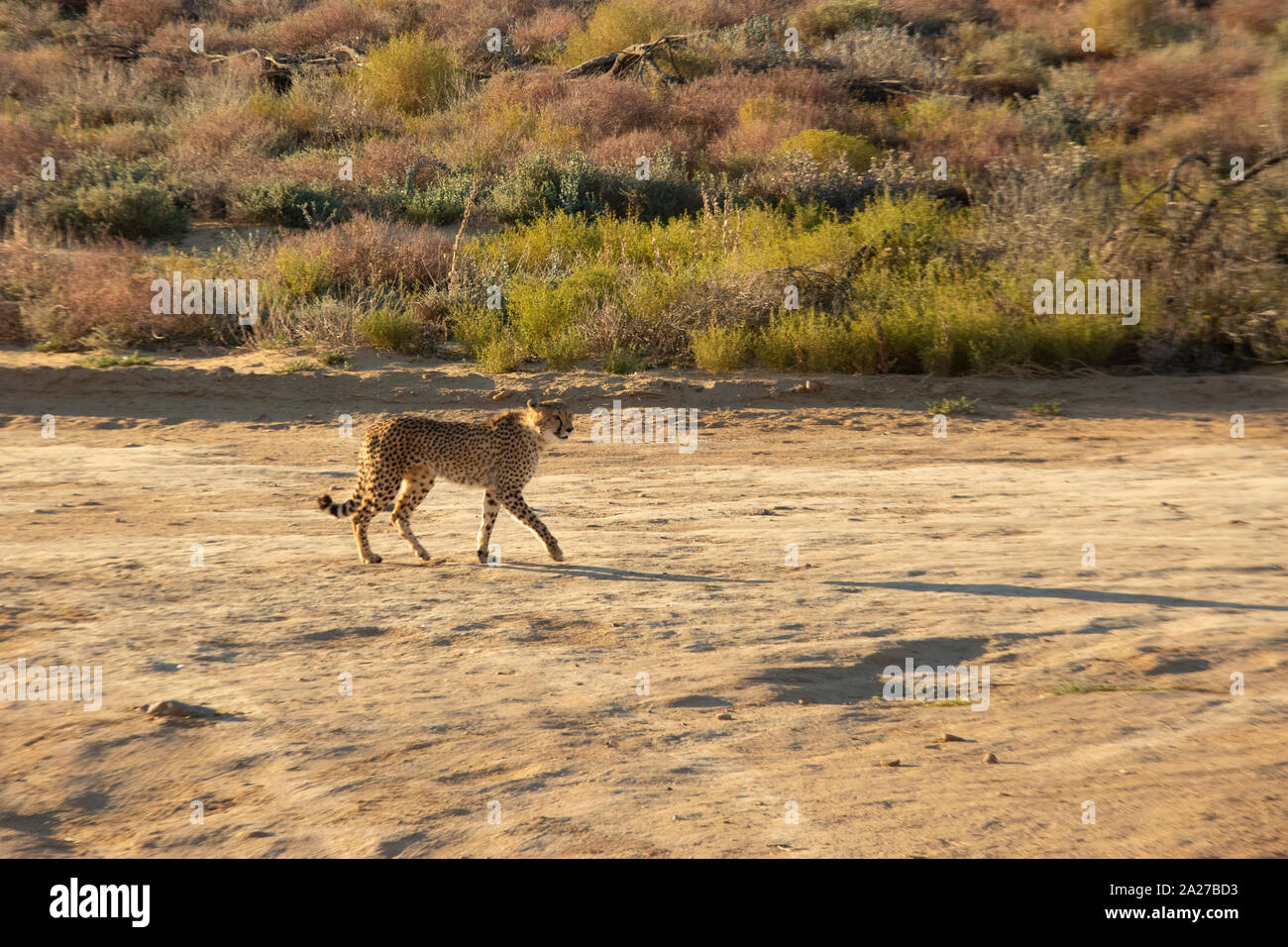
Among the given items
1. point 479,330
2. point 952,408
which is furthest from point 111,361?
point 952,408

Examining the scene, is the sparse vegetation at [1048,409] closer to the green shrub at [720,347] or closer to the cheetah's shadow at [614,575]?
the green shrub at [720,347]

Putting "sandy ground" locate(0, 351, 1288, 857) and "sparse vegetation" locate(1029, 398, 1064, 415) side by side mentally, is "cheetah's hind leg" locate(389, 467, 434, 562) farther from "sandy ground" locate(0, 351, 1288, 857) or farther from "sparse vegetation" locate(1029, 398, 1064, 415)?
"sparse vegetation" locate(1029, 398, 1064, 415)

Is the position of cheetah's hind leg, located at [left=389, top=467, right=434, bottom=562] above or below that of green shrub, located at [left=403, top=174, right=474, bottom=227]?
below

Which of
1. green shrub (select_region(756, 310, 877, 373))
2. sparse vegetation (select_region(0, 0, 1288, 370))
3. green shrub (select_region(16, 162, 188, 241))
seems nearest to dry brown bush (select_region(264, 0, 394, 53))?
sparse vegetation (select_region(0, 0, 1288, 370))

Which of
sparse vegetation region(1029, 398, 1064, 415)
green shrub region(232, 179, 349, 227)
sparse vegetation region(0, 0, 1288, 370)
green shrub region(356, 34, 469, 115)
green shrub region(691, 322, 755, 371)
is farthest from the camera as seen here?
green shrub region(356, 34, 469, 115)

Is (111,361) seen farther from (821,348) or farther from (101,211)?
(821,348)

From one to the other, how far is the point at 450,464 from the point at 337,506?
2.47 ft

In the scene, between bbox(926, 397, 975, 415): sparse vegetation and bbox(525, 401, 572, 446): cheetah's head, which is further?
bbox(926, 397, 975, 415): sparse vegetation

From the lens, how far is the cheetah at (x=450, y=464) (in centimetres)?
720

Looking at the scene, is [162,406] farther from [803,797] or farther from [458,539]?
[803,797]

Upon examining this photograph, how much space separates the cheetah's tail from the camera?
6.90 m

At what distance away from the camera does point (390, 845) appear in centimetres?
377

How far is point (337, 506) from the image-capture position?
23.2 feet
